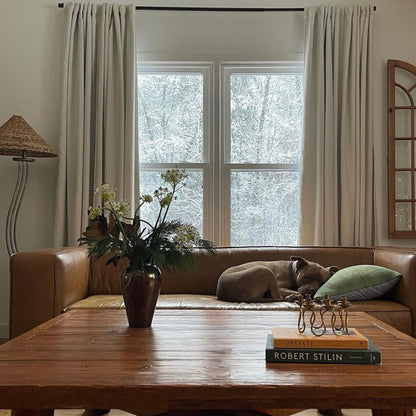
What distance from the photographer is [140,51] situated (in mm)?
3709

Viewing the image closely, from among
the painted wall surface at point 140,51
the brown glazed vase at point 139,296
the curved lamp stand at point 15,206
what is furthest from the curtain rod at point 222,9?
the brown glazed vase at point 139,296

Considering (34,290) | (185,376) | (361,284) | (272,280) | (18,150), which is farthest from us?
(18,150)

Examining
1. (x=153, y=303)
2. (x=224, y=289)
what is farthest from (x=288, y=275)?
(x=153, y=303)

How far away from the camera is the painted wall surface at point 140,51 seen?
3.67m

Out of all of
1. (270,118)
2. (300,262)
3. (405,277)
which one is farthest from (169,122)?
(405,277)

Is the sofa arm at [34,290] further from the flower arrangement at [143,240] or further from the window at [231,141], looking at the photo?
the window at [231,141]

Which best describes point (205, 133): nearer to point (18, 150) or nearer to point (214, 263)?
point (214, 263)

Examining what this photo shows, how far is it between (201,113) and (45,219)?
4.93 ft

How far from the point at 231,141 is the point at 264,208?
0.60m

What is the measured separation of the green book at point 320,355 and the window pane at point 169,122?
8.72ft

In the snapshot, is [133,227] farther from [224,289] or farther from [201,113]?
[201,113]

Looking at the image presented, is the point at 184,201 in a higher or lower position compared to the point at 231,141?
lower

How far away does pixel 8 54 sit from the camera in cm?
371

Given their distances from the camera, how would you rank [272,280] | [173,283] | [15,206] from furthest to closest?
[15,206] < [173,283] < [272,280]
